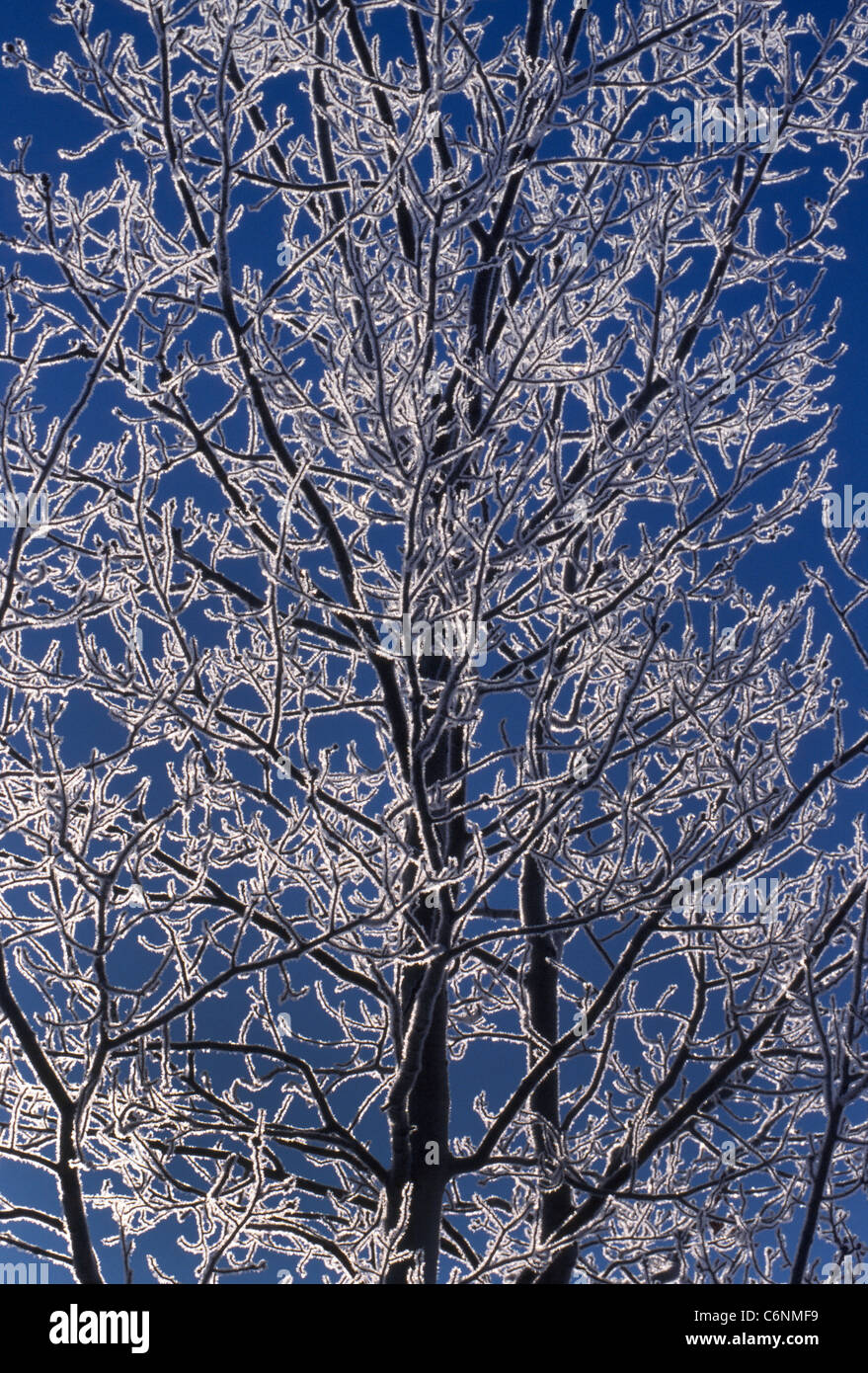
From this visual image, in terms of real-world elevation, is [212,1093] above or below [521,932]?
below

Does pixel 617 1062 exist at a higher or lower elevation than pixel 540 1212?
higher

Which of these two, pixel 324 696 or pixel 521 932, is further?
pixel 324 696

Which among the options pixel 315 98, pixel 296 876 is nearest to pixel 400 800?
pixel 296 876

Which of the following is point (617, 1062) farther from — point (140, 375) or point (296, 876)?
point (140, 375)

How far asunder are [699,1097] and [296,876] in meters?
1.58
